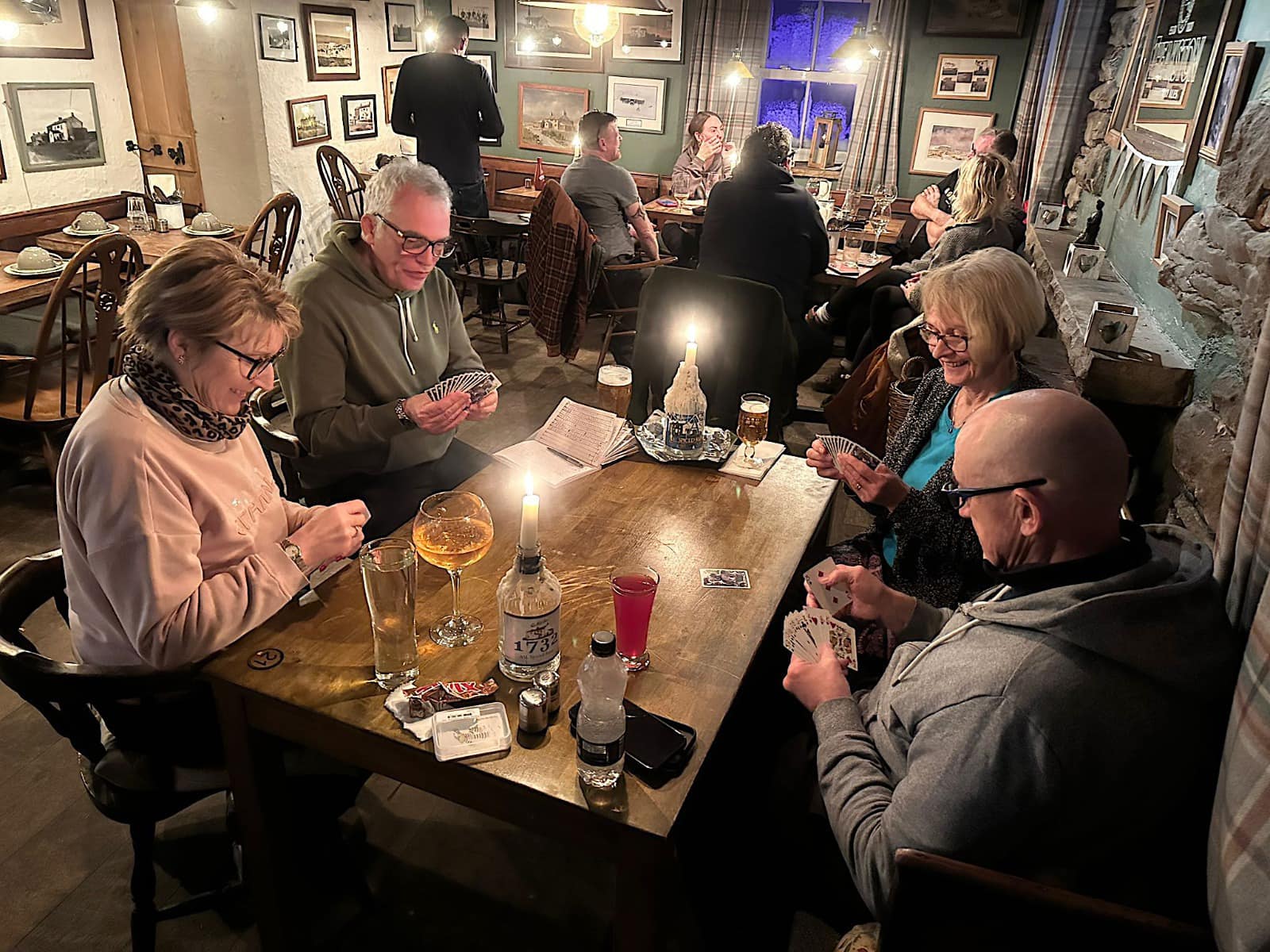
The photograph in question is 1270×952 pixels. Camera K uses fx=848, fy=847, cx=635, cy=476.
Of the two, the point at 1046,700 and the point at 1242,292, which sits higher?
the point at 1242,292

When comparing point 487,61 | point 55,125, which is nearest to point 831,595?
point 55,125

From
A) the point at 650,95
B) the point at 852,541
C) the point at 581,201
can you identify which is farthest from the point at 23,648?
the point at 650,95

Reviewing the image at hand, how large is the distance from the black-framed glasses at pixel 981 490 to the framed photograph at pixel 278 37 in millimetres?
5410

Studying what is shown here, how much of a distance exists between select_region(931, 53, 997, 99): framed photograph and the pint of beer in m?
5.57

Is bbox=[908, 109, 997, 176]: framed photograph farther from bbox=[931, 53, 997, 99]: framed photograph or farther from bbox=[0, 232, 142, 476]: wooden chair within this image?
bbox=[0, 232, 142, 476]: wooden chair

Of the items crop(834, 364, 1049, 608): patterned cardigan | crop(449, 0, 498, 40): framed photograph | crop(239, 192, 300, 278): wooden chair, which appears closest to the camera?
crop(834, 364, 1049, 608): patterned cardigan

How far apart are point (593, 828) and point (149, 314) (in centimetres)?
109

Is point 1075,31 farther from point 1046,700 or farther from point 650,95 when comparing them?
point 1046,700

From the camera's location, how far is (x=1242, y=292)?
1773mm

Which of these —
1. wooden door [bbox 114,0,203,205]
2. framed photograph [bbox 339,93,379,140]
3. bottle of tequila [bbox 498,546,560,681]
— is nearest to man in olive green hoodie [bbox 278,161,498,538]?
bottle of tequila [bbox 498,546,560,681]

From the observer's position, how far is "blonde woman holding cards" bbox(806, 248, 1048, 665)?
1926 mm

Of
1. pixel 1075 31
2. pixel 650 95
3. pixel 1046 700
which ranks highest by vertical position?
pixel 1075 31

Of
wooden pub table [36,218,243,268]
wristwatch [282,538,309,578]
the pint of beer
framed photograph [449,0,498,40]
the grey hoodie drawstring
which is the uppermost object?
framed photograph [449,0,498,40]

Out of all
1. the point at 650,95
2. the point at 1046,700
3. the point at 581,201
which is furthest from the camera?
the point at 650,95
